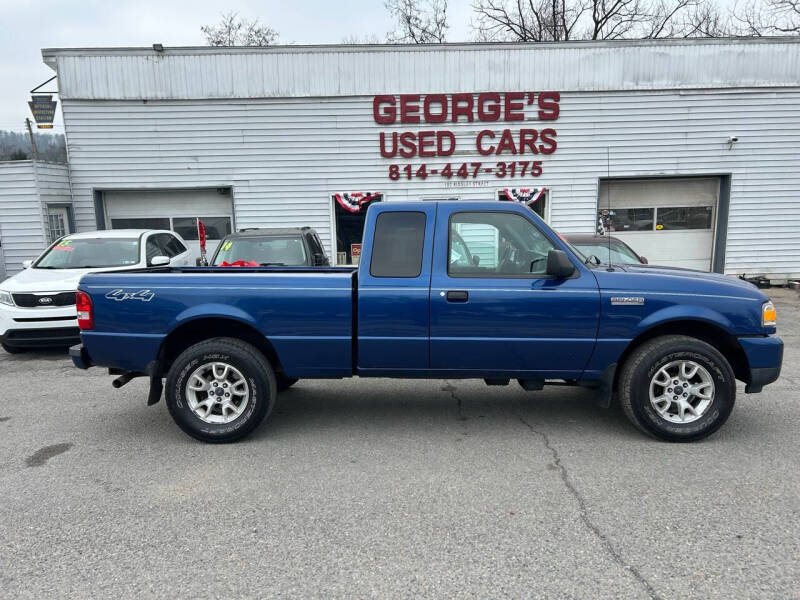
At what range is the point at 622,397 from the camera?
430 centimetres

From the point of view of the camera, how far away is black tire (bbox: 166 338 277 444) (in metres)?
4.31

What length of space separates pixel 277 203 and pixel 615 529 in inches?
451

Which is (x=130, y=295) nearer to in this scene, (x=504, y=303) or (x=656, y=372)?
(x=504, y=303)

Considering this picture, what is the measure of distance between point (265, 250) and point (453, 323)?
4.81 meters

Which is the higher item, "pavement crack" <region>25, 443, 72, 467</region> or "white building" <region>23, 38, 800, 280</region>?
"white building" <region>23, 38, 800, 280</region>

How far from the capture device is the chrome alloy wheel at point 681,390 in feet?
13.8

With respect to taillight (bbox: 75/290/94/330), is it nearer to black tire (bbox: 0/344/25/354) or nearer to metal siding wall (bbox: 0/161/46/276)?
black tire (bbox: 0/344/25/354)

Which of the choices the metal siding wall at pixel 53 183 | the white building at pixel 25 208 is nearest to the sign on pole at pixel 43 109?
the metal siding wall at pixel 53 183

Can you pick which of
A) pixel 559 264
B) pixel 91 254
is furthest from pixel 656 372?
pixel 91 254

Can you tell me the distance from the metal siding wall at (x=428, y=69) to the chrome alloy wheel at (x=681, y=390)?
33.5ft

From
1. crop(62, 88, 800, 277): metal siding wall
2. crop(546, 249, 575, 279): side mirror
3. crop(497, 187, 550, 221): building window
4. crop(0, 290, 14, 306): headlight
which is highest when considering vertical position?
crop(62, 88, 800, 277): metal siding wall

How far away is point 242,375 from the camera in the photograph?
4.34 meters

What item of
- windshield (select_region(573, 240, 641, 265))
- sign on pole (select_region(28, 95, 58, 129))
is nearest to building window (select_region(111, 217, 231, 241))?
sign on pole (select_region(28, 95, 58, 129))

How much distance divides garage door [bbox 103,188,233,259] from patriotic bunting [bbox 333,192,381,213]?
2.74 metres
